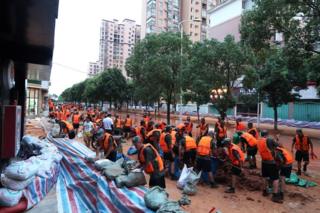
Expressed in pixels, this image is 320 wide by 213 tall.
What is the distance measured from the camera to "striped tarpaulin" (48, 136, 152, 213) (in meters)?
5.11

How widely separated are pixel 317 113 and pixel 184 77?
20.5m

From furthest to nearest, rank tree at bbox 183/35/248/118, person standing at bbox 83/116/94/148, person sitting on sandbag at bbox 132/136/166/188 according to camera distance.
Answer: tree at bbox 183/35/248/118
person standing at bbox 83/116/94/148
person sitting on sandbag at bbox 132/136/166/188

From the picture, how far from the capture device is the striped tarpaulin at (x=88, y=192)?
5.11 metres

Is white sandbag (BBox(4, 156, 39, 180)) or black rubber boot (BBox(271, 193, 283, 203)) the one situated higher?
white sandbag (BBox(4, 156, 39, 180))

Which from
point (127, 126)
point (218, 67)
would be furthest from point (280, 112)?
point (127, 126)

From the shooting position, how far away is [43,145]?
823cm

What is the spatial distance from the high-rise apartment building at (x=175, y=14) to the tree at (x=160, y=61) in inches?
2587

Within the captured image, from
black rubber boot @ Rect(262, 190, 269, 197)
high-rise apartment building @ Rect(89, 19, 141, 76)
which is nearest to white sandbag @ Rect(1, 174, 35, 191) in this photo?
black rubber boot @ Rect(262, 190, 269, 197)

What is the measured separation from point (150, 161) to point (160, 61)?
1808cm

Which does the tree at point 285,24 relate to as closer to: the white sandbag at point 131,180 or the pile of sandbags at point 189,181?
the pile of sandbags at point 189,181

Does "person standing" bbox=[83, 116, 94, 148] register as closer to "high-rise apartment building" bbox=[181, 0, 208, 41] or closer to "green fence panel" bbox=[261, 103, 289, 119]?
"green fence panel" bbox=[261, 103, 289, 119]

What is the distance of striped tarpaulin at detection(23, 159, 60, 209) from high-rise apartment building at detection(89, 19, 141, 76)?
267ft

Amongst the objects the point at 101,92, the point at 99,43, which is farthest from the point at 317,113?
the point at 99,43

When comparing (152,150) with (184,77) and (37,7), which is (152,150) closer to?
(37,7)
